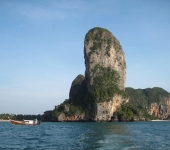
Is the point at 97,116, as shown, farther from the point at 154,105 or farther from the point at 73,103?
the point at 154,105

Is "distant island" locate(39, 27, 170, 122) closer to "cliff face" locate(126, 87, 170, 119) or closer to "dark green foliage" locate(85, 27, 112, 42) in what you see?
"dark green foliage" locate(85, 27, 112, 42)

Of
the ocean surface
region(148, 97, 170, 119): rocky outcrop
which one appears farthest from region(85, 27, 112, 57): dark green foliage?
the ocean surface

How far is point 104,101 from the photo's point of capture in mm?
81062

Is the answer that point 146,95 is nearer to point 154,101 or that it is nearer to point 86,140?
point 154,101

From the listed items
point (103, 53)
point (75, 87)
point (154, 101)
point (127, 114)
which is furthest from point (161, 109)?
point (127, 114)

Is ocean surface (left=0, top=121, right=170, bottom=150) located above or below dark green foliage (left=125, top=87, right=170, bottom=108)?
below

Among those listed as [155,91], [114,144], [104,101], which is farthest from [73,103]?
[155,91]

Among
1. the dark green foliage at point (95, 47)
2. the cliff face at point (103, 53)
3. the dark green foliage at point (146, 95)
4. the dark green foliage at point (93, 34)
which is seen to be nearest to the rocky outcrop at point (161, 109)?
the dark green foliage at point (146, 95)

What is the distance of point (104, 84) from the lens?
85.9 metres

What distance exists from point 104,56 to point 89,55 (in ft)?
18.5

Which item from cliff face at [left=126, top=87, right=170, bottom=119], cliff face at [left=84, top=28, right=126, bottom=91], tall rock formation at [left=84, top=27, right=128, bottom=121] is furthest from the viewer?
cliff face at [left=126, top=87, right=170, bottom=119]

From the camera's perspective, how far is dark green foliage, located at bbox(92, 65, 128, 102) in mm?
81938

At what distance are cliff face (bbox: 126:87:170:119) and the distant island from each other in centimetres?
5034

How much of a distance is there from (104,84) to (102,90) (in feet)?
11.8
